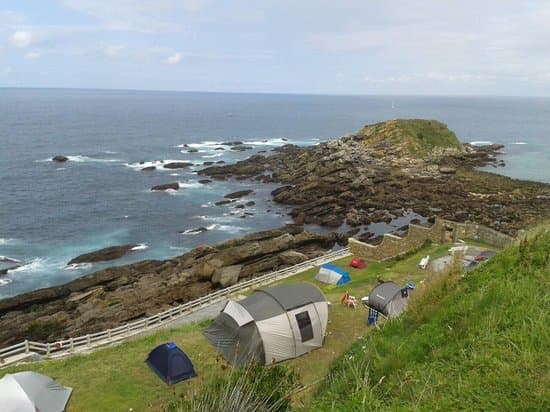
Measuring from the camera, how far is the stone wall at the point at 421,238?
27.4 meters

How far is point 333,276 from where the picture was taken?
80.1 feet

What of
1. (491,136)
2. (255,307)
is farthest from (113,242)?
(491,136)

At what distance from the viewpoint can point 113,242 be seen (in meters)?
42.7

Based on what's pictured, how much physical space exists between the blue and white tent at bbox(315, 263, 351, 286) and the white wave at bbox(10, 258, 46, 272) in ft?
80.1

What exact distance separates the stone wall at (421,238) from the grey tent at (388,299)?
460 inches

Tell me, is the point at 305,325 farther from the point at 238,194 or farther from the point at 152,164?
the point at 152,164

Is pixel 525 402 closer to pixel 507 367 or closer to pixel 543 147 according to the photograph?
pixel 507 367

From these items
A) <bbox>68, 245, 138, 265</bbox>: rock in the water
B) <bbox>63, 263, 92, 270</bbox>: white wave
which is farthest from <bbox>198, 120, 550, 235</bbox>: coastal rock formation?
<bbox>63, 263, 92, 270</bbox>: white wave

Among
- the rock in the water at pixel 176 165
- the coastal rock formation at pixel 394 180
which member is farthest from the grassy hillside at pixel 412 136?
the rock in the water at pixel 176 165

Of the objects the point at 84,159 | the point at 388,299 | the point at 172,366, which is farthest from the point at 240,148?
the point at 172,366

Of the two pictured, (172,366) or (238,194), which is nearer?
(172,366)

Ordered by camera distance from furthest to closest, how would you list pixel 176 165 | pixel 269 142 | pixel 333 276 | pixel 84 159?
pixel 269 142, pixel 84 159, pixel 176 165, pixel 333 276

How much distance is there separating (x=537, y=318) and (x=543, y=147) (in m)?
119

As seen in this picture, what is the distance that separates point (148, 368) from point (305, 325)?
525cm
